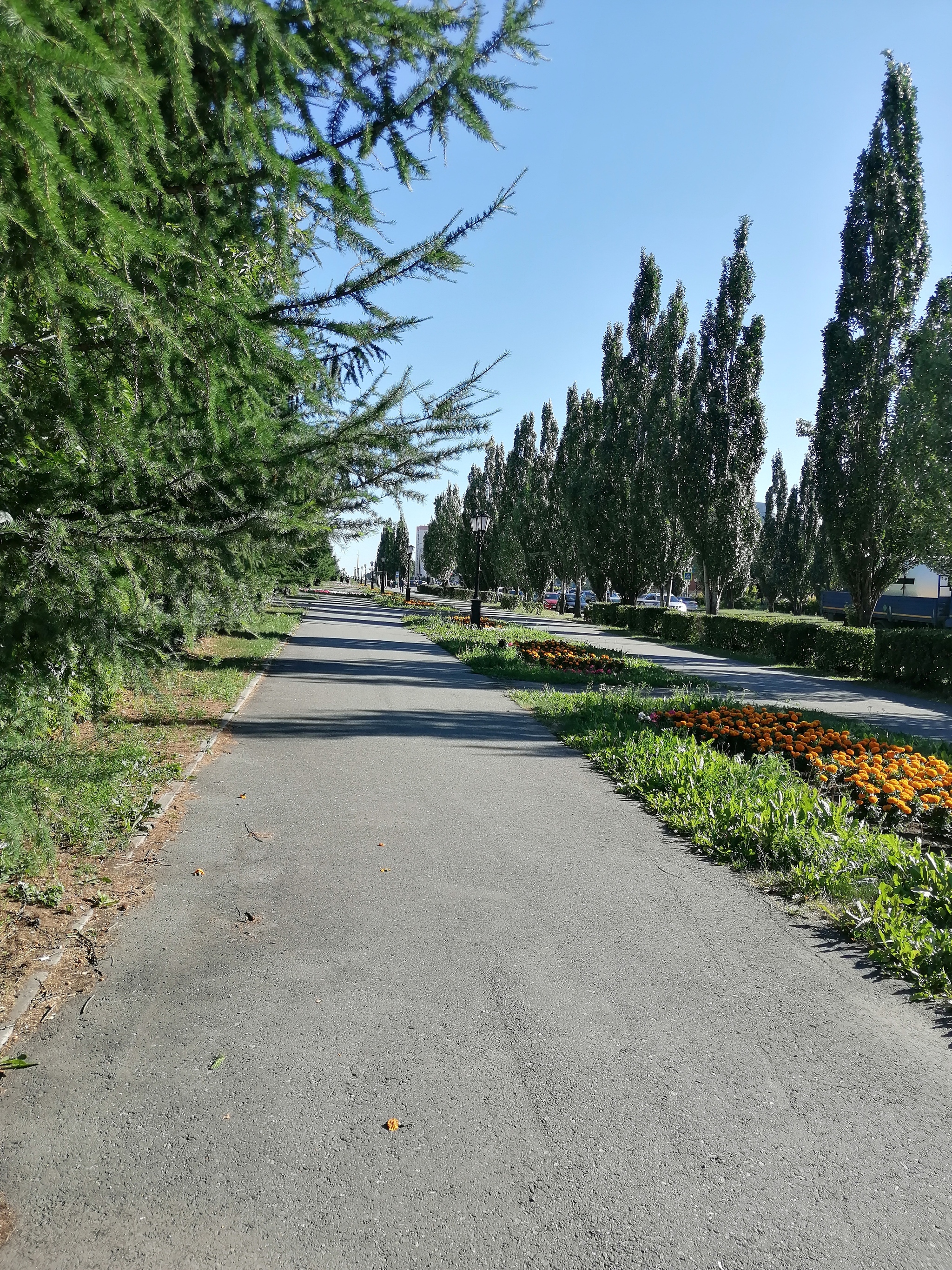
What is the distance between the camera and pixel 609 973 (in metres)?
3.69

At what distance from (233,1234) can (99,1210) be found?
1.28 ft

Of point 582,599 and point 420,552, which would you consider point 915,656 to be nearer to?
point 582,599

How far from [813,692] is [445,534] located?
5818 cm

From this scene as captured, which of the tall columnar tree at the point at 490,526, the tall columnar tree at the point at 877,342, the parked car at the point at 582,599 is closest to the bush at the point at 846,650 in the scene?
the tall columnar tree at the point at 877,342

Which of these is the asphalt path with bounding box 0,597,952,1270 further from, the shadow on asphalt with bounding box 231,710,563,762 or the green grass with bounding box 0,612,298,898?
the shadow on asphalt with bounding box 231,710,563,762

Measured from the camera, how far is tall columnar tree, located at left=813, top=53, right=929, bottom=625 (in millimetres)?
21078

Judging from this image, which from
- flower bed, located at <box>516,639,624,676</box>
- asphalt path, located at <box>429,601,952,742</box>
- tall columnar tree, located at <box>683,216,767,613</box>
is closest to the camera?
asphalt path, located at <box>429,601,952,742</box>

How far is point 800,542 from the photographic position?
179 feet

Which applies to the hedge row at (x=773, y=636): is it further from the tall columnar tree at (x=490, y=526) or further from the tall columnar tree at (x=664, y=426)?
the tall columnar tree at (x=490, y=526)

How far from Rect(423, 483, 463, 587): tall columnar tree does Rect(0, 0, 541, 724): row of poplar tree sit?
2473 inches

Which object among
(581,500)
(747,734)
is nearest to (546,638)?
(747,734)

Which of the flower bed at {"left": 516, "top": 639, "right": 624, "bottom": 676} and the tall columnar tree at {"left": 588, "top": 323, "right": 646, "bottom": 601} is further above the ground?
the tall columnar tree at {"left": 588, "top": 323, "right": 646, "bottom": 601}

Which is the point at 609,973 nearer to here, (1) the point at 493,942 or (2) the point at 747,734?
(1) the point at 493,942

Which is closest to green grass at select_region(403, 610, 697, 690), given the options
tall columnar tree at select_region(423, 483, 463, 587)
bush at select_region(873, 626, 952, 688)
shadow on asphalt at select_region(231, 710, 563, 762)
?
shadow on asphalt at select_region(231, 710, 563, 762)
